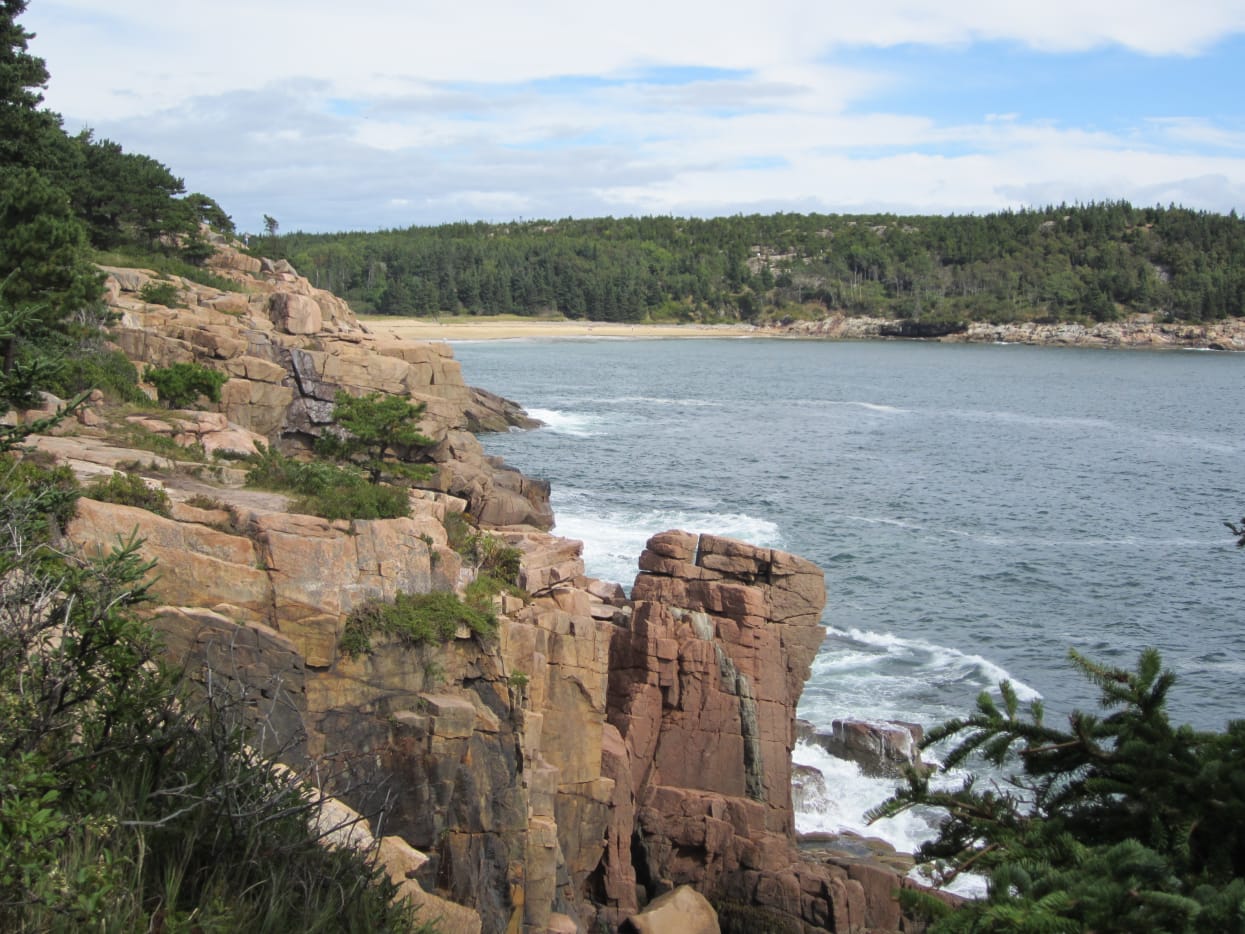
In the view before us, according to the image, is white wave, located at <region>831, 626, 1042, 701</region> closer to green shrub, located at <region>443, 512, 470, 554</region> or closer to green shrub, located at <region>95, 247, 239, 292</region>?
green shrub, located at <region>443, 512, 470, 554</region>

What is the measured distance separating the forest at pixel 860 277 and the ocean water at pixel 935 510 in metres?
65.3

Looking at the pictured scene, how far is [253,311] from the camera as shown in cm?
4109

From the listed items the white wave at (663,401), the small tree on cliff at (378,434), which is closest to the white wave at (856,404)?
the white wave at (663,401)

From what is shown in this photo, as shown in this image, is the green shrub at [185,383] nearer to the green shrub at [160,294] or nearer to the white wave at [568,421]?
the green shrub at [160,294]

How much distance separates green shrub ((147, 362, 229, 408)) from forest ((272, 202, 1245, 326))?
128 meters

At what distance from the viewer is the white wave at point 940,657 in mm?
30391

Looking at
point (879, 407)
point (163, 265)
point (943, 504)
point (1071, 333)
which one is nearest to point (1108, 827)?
point (163, 265)

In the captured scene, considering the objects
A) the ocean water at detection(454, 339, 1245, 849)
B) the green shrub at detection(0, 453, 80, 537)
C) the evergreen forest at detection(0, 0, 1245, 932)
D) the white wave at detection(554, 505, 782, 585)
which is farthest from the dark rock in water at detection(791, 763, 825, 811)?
the green shrub at detection(0, 453, 80, 537)

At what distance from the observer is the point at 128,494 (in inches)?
655

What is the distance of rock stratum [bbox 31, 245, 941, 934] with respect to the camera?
15359 mm

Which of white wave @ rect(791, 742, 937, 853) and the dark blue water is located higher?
the dark blue water

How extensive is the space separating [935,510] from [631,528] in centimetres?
1500

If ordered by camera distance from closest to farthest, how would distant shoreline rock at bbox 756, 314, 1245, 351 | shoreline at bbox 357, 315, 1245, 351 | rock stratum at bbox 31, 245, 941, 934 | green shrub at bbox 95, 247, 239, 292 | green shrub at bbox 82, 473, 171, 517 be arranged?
rock stratum at bbox 31, 245, 941, 934
green shrub at bbox 82, 473, 171, 517
green shrub at bbox 95, 247, 239, 292
shoreline at bbox 357, 315, 1245, 351
distant shoreline rock at bbox 756, 314, 1245, 351

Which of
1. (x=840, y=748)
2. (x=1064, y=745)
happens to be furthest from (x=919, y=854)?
(x=840, y=748)
